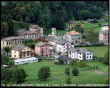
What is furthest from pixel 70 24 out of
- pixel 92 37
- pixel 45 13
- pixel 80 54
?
pixel 80 54

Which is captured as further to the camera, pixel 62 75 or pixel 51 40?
pixel 51 40

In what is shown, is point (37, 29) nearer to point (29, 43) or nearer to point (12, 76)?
point (29, 43)

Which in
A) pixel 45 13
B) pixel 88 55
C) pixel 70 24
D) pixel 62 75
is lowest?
pixel 62 75

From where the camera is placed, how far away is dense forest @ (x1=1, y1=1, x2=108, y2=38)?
62.8 ft

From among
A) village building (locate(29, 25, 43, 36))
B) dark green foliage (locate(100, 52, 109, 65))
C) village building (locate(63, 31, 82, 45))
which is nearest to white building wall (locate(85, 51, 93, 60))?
dark green foliage (locate(100, 52, 109, 65))

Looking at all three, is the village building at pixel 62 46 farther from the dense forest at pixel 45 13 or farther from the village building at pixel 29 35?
the dense forest at pixel 45 13

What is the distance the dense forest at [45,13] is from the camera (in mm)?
19156

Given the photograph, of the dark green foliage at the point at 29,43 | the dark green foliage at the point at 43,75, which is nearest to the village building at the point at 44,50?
the dark green foliage at the point at 29,43

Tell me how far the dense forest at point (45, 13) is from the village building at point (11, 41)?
976 mm

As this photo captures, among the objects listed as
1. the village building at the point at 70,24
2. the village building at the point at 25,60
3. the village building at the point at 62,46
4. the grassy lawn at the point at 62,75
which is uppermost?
the village building at the point at 70,24

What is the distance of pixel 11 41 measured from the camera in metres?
16.4

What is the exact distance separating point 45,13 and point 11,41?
6.24 meters

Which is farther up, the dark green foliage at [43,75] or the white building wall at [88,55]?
the white building wall at [88,55]

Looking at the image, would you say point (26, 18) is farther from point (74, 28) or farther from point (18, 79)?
point (18, 79)
